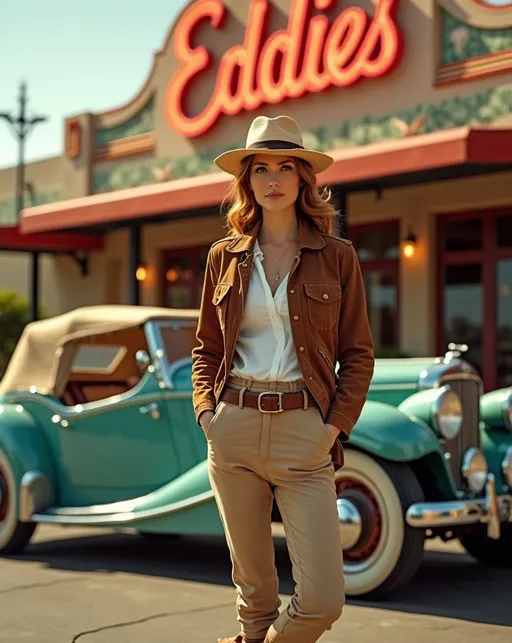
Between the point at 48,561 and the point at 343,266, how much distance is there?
154 inches

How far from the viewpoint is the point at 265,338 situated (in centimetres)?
336

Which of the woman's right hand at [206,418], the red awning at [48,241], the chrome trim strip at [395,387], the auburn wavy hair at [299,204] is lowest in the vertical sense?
the chrome trim strip at [395,387]

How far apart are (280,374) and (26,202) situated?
1983 cm

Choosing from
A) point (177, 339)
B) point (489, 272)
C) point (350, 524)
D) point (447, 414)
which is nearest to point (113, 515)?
point (177, 339)

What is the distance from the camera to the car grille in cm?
597

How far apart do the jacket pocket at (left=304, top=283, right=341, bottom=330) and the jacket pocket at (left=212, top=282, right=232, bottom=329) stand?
262mm

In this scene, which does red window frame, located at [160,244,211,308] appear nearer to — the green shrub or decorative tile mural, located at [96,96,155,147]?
decorative tile mural, located at [96,96,155,147]

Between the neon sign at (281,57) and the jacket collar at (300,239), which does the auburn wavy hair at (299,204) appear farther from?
the neon sign at (281,57)

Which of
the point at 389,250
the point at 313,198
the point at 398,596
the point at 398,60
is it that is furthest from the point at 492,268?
the point at 313,198

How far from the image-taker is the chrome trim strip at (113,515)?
230 inches

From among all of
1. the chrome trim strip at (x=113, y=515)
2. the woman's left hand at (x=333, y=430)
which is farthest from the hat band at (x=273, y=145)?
the chrome trim strip at (x=113, y=515)

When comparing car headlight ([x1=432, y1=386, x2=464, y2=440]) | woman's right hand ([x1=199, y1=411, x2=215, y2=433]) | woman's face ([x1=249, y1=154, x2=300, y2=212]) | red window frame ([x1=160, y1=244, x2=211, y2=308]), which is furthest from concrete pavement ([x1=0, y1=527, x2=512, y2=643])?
red window frame ([x1=160, y1=244, x2=211, y2=308])

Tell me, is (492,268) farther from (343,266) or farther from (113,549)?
(343,266)

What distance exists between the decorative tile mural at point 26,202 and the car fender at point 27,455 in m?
14.1
